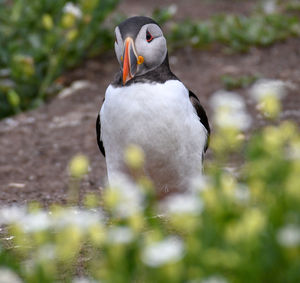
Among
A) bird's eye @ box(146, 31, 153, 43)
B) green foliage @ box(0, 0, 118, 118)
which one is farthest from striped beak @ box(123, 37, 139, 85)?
green foliage @ box(0, 0, 118, 118)

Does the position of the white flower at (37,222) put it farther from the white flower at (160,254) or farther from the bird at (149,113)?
the bird at (149,113)

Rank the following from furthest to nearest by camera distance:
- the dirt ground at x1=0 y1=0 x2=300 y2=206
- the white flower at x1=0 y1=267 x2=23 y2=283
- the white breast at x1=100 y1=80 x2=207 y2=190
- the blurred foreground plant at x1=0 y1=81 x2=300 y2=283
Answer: the dirt ground at x1=0 y1=0 x2=300 y2=206
the white breast at x1=100 y1=80 x2=207 y2=190
the white flower at x1=0 y1=267 x2=23 y2=283
the blurred foreground plant at x1=0 y1=81 x2=300 y2=283

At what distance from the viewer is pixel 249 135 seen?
609cm

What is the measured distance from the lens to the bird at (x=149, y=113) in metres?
3.81

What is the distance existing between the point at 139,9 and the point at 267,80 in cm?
380

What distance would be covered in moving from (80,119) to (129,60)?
2953mm

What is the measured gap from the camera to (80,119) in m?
6.71

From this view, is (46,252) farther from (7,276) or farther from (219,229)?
(219,229)

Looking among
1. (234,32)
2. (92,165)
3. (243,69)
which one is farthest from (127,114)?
(234,32)

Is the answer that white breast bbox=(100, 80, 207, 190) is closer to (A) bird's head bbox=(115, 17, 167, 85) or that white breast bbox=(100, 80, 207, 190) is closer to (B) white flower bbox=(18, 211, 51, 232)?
(A) bird's head bbox=(115, 17, 167, 85)

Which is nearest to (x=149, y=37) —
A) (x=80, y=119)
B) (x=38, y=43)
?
(x=80, y=119)

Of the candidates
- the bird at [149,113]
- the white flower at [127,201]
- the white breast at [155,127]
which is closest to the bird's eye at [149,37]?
the bird at [149,113]

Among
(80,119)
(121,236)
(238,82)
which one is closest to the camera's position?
(121,236)

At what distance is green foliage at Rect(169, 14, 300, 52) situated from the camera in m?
8.32
